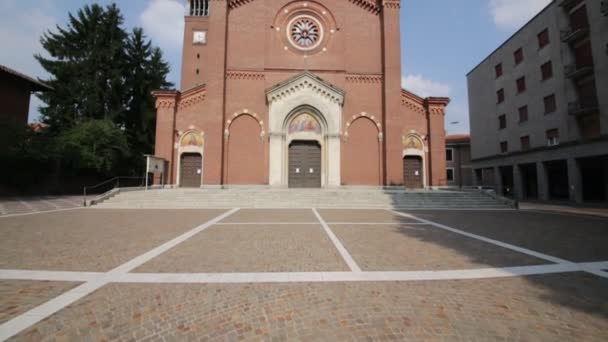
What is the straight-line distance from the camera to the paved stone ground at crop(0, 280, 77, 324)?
104 inches

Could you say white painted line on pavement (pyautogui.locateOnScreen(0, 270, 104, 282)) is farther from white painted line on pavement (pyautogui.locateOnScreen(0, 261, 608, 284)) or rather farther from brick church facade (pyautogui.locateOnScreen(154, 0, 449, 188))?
brick church facade (pyautogui.locateOnScreen(154, 0, 449, 188))

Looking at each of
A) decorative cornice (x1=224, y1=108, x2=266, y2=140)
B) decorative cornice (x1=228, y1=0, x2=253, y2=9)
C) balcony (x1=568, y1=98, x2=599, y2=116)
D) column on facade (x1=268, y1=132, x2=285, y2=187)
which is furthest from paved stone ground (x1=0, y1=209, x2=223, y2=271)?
balcony (x1=568, y1=98, x2=599, y2=116)

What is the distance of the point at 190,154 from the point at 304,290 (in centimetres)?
1794

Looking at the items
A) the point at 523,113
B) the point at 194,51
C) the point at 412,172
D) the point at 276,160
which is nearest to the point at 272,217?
the point at 276,160

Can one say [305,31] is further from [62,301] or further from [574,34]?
[62,301]

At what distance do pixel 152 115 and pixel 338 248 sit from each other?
29.5 metres

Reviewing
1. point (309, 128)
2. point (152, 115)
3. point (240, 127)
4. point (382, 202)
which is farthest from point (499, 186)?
point (152, 115)

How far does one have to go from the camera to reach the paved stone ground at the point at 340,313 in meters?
2.27

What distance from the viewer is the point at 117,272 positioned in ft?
12.4

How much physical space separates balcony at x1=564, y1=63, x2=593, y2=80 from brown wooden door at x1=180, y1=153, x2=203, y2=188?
28488mm

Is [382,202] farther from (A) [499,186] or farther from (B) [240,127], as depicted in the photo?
(A) [499,186]

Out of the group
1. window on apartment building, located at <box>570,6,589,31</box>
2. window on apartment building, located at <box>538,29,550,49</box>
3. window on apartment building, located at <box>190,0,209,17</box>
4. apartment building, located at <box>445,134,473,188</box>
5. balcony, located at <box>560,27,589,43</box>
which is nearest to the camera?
balcony, located at <box>560,27,589,43</box>

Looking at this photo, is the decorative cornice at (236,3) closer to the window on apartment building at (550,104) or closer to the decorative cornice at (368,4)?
the decorative cornice at (368,4)

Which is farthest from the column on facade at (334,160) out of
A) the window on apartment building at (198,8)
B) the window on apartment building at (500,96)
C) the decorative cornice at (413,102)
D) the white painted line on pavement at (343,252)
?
the window on apartment building at (198,8)
